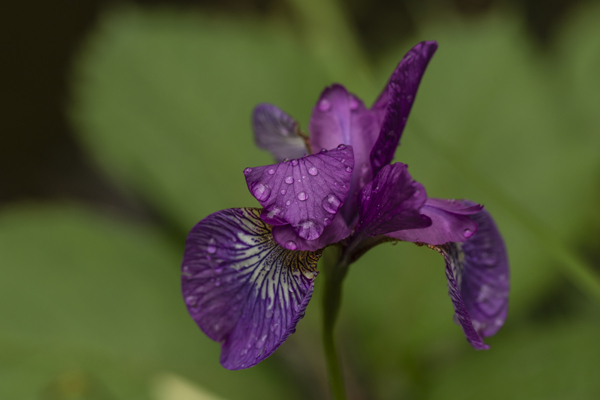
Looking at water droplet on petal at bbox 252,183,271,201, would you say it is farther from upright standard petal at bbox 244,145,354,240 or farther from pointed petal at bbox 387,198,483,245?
pointed petal at bbox 387,198,483,245

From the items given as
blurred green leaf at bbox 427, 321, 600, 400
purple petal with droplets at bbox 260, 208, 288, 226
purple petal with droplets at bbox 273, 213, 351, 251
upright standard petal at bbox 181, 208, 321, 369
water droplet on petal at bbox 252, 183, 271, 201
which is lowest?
blurred green leaf at bbox 427, 321, 600, 400

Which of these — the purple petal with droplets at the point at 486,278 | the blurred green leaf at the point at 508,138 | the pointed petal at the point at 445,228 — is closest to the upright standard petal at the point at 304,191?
the pointed petal at the point at 445,228

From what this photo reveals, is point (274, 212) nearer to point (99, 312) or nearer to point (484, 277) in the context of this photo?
point (484, 277)

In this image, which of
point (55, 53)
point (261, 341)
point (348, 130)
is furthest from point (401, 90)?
point (55, 53)

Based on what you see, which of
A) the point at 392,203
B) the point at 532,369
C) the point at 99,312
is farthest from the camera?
the point at 99,312

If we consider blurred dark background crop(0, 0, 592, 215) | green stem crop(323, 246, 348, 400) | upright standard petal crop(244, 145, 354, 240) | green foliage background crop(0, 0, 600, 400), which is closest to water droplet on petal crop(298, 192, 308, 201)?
upright standard petal crop(244, 145, 354, 240)

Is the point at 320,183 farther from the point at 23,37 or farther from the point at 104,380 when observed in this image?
the point at 23,37
